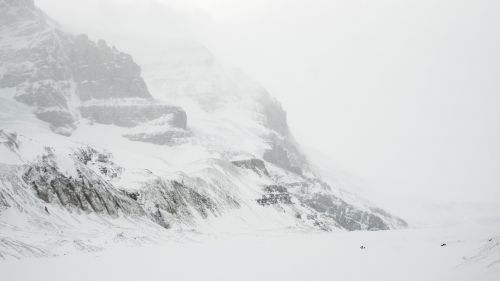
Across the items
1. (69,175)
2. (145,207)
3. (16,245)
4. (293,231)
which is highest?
(16,245)

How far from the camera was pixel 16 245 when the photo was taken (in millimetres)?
70125

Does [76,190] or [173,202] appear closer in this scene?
[76,190]

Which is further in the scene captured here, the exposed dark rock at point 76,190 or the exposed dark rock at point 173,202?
the exposed dark rock at point 173,202

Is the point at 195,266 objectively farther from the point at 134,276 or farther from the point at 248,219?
the point at 248,219

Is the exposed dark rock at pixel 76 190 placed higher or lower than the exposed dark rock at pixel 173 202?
higher

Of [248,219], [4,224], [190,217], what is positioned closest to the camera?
[4,224]

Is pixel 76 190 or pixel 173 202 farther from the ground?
pixel 76 190

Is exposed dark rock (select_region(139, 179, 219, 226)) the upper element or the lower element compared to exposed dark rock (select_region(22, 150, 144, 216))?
lower

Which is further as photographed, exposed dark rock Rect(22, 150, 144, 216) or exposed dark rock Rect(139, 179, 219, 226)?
exposed dark rock Rect(139, 179, 219, 226)

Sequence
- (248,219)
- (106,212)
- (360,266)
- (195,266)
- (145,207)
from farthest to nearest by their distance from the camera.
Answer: (248,219) < (145,207) < (106,212) < (195,266) < (360,266)

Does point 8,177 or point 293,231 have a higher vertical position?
point 8,177

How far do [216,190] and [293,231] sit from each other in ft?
113

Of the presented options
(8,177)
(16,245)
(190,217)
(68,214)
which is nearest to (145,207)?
(190,217)

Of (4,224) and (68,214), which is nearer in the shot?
(4,224)
